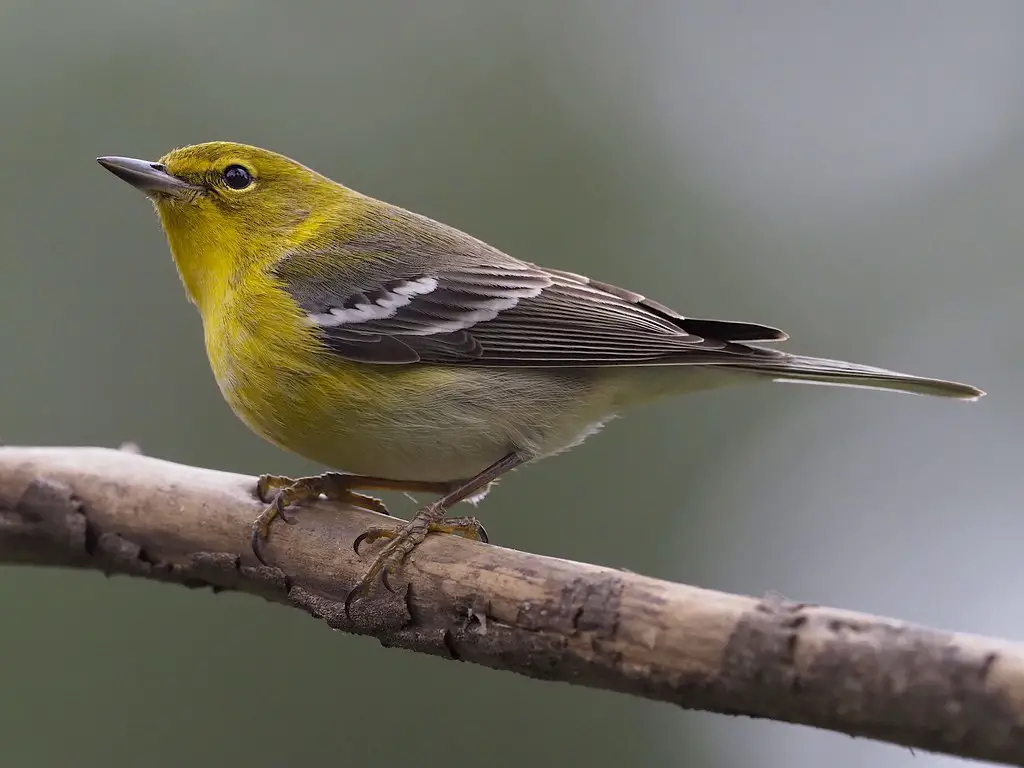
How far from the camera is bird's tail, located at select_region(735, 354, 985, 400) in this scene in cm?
Result: 375

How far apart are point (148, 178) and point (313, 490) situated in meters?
1.71

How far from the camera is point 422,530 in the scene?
342 centimetres

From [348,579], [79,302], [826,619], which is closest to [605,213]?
[79,302]

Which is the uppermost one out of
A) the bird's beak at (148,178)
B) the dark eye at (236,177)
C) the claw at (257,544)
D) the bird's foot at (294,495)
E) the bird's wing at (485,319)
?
the dark eye at (236,177)

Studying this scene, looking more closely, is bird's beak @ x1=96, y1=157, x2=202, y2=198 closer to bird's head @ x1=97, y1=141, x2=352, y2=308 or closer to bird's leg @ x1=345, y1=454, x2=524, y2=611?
bird's head @ x1=97, y1=141, x2=352, y2=308

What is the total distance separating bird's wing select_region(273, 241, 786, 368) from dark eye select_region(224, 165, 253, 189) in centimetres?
55

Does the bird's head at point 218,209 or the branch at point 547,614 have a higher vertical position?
the bird's head at point 218,209

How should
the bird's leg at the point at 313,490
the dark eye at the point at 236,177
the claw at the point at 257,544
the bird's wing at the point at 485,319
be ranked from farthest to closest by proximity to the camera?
1. the dark eye at the point at 236,177
2. the bird's wing at the point at 485,319
3. the bird's leg at the point at 313,490
4. the claw at the point at 257,544

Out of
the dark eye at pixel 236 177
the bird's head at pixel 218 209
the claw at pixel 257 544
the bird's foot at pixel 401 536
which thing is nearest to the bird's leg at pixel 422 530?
the bird's foot at pixel 401 536

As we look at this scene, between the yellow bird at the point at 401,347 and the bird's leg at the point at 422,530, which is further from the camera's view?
the yellow bird at the point at 401,347

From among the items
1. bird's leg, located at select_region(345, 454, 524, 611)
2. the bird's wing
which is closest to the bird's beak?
the bird's wing

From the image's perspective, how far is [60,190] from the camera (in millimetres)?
7340

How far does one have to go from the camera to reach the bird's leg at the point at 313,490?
3.55 m

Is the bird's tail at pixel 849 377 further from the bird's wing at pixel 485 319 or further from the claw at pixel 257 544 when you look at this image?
the claw at pixel 257 544
